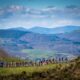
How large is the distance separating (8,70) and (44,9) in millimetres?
1680

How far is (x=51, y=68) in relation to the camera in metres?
6.86

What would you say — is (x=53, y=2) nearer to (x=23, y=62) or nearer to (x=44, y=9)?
(x=44, y=9)

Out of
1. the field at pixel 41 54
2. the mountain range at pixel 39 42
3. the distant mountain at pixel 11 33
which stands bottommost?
the field at pixel 41 54

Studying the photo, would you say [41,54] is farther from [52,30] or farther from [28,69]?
[52,30]

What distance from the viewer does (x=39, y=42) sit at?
7.27m

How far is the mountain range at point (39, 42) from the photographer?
23.4 ft

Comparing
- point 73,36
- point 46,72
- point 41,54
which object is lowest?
point 46,72

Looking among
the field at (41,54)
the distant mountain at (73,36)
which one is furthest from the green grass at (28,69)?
the distant mountain at (73,36)

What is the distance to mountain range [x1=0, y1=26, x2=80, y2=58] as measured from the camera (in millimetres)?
7117

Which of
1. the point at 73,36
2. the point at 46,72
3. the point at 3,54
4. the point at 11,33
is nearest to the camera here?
the point at 46,72

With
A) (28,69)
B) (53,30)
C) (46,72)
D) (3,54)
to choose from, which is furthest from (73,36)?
(3,54)

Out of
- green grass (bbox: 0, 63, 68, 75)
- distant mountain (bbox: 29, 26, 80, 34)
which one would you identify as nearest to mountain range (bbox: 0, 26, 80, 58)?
distant mountain (bbox: 29, 26, 80, 34)

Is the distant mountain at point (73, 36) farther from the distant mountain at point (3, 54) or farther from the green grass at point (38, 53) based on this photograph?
the distant mountain at point (3, 54)

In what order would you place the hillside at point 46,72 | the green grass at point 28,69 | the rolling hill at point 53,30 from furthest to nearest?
the rolling hill at point 53,30 → the green grass at point 28,69 → the hillside at point 46,72
